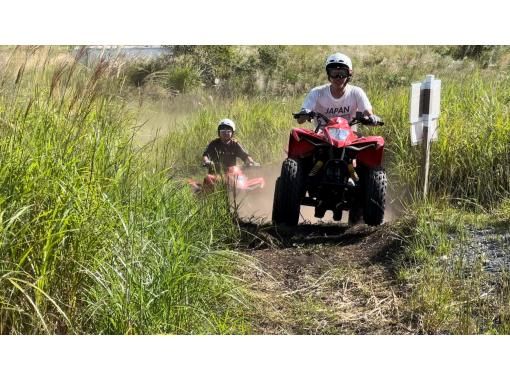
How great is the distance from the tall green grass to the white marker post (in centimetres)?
222

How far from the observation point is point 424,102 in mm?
6789

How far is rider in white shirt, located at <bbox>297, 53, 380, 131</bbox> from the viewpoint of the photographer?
22.5 ft

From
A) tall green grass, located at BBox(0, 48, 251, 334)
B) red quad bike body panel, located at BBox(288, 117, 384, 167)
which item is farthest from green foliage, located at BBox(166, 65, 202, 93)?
tall green grass, located at BBox(0, 48, 251, 334)

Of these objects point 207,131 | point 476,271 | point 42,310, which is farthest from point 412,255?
point 207,131

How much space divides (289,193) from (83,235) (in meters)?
2.76

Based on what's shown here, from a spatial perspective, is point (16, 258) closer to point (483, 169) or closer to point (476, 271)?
point (476, 271)

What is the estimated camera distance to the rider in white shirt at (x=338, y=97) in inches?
269

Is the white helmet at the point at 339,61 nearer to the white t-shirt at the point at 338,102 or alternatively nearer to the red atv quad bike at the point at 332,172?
the white t-shirt at the point at 338,102

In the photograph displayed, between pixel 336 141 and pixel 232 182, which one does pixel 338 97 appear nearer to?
pixel 336 141

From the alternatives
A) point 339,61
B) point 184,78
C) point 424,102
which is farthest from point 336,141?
point 184,78

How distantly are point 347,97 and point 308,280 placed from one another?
1.72m

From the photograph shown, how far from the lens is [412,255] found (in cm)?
591

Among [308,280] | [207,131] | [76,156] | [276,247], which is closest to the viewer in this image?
[76,156]

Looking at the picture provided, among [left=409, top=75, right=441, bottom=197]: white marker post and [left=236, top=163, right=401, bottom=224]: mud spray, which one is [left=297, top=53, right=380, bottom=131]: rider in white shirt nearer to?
[left=409, top=75, right=441, bottom=197]: white marker post
